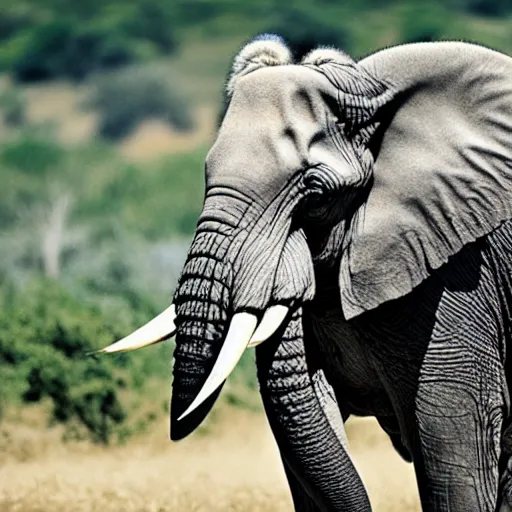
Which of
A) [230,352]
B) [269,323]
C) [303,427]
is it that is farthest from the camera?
[303,427]

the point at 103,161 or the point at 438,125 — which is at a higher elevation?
the point at 438,125

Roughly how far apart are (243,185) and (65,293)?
8854mm

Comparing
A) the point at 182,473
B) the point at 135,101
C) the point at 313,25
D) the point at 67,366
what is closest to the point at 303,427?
the point at 182,473

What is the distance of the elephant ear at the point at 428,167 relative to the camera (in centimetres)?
491

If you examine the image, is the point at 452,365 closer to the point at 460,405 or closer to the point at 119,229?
the point at 460,405

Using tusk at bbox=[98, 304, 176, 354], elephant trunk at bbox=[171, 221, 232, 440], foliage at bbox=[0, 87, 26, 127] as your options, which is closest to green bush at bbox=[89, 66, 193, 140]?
foliage at bbox=[0, 87, 26, 127]

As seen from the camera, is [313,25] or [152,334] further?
[313,25]

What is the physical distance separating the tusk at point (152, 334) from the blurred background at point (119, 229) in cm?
98

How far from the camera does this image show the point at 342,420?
531 centimetres

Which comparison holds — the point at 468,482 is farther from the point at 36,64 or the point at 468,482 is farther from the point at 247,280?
the point at 36,64

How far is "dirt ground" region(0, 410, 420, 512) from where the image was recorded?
729cm

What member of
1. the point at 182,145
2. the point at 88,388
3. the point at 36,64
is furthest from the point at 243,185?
the point at 36,64

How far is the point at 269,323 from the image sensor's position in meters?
4.56

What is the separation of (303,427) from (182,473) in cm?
419
